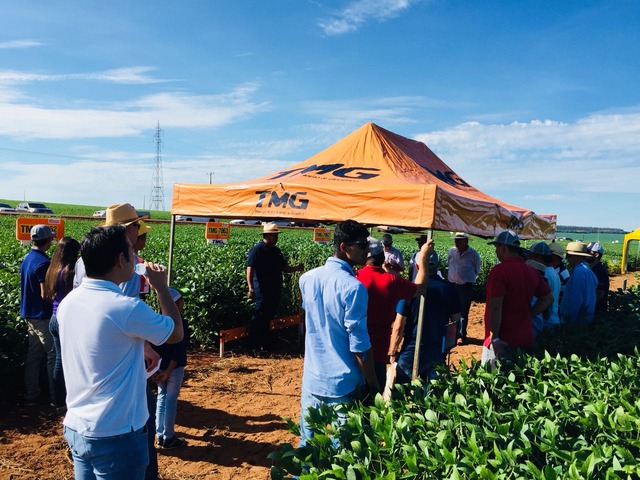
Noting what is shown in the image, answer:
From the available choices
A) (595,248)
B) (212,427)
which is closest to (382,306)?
(212,427)

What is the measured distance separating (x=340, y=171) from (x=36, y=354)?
4118 mm

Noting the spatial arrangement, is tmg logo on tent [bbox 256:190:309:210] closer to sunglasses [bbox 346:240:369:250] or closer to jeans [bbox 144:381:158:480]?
sunglasses [bbox 346:240:369:250]

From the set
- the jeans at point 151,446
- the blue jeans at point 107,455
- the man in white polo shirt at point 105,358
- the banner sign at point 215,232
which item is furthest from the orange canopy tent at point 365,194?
the banner sign at point 215,232

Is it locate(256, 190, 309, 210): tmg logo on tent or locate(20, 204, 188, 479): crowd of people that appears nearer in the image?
locate(20, 204, 188, 479): crowd of people

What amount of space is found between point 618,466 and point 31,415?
18.5 ft

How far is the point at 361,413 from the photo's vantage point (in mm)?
2648

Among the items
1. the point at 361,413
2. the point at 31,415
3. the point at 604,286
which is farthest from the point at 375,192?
the point at 604,286

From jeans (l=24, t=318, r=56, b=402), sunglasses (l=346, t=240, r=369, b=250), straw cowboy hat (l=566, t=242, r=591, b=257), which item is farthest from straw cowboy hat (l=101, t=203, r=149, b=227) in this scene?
straw cowboy hat (l=566, t=242, r=591, b=257)

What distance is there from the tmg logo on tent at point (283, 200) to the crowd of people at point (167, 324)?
1.23m

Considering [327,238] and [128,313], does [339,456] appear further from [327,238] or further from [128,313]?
[327,238]

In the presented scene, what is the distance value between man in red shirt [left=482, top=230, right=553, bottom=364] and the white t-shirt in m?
3.30

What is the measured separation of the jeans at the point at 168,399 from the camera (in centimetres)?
457

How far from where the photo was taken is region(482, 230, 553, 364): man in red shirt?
15.2ft

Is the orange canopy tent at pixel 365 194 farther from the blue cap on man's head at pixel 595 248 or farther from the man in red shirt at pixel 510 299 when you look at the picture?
the blue cap on man's head at pixel 595 248
